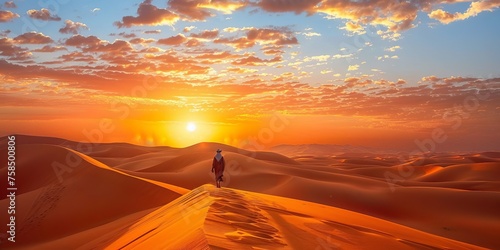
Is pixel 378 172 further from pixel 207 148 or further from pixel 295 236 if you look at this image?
pixel 295 236

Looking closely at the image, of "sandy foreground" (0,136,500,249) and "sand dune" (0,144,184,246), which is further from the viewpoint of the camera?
"sand dune" (0,144,184,246)

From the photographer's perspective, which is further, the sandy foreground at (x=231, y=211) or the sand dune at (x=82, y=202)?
the sand dune at (x=82, y=202)

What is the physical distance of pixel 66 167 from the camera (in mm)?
19500

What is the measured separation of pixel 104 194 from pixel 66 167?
753 centimetres

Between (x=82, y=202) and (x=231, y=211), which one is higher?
(x=231, y=211)

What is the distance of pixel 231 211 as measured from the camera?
5.39 metres

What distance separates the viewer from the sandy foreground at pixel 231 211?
183 inches

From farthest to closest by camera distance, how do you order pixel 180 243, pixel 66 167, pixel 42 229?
pixel 66 167 → pixel 42 229 → pixel 180 243

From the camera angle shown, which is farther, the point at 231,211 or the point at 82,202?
the point at 82,202

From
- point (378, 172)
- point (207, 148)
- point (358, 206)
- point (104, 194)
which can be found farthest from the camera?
point (207, 148)

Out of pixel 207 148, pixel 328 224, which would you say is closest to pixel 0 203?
pixel 328 224

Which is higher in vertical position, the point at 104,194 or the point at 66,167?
the point at 66,167

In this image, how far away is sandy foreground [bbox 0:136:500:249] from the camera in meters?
4.64

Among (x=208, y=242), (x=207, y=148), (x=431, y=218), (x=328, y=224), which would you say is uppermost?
(x=207, y=148)
